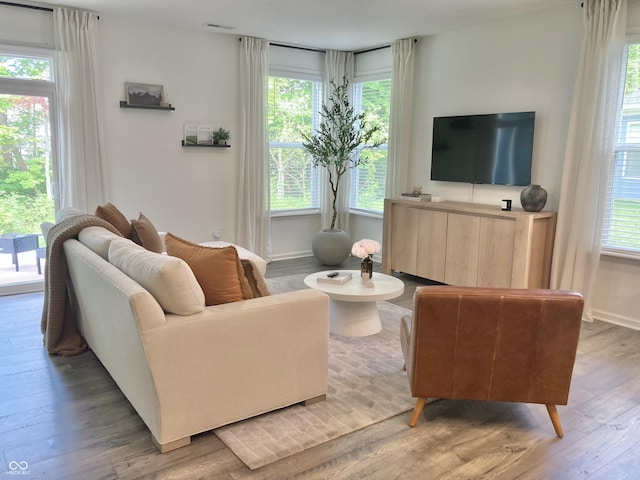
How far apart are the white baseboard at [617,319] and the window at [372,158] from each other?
2.92 meters

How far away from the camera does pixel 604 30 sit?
161 inches

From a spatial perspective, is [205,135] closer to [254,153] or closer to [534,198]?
[254,153]

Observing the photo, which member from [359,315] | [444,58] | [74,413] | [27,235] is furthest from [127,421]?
[444,58]

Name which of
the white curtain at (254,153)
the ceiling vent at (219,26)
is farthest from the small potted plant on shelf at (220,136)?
the ceiling vent at (219,26)

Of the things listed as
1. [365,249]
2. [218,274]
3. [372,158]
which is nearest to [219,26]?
[372,158]

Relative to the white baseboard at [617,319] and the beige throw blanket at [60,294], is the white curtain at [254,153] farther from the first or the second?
the white baseboard at [617,319]

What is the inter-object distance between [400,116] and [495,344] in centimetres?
406

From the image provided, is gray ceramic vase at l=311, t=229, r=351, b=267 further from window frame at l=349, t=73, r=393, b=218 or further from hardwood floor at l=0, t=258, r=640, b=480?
hardwood floor at l=0, t=258, r=640, b=480

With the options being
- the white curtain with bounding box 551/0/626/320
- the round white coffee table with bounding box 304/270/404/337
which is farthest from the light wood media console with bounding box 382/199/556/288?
the round white coffee table with bounding box 304/270/404/337

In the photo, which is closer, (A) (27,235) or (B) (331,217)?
(A) (27,235)

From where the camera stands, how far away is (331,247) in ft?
20.2

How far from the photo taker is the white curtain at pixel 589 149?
160 inches

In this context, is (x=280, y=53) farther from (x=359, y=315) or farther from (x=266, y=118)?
(x=359, y=315)

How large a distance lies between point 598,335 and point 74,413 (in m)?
3.81
